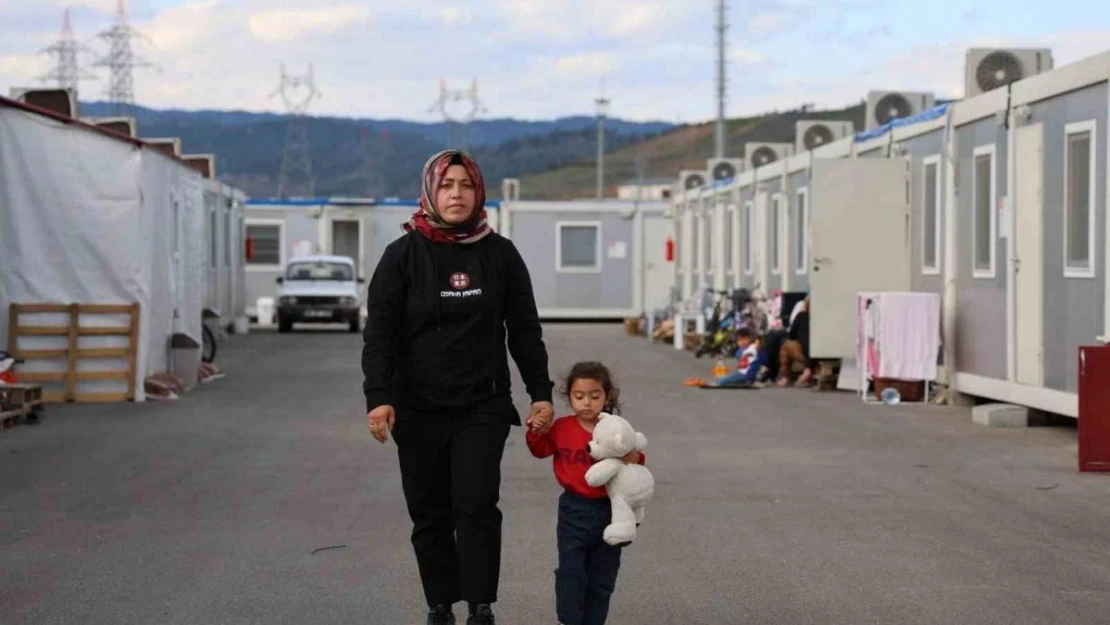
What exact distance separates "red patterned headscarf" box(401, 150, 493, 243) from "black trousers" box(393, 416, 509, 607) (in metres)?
0.67

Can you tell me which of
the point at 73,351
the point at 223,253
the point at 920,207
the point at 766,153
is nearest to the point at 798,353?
the point at 920,207

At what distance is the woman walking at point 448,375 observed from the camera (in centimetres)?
666

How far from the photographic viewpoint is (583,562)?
6.57 m

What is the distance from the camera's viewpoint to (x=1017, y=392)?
54.4 ft

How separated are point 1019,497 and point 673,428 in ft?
16.6

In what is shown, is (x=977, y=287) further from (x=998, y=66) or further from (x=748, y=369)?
(x=748, y=369)

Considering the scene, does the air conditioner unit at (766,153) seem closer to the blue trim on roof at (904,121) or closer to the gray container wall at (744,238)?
the gray container wall at (744,238)

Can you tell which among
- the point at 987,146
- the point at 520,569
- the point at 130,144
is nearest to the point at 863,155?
the point at 987,146

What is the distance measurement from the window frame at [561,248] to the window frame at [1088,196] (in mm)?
31122

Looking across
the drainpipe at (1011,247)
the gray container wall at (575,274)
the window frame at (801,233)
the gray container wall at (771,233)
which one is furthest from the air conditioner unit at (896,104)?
the gray container wall at (575,274)

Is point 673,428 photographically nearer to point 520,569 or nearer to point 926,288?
point 926,288

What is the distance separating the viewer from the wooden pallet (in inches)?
742

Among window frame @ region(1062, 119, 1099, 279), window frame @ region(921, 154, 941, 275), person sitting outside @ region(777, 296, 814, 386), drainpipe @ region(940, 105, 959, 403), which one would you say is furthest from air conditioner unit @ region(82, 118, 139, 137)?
window frame @ region(1062, 119, 1099, 279)

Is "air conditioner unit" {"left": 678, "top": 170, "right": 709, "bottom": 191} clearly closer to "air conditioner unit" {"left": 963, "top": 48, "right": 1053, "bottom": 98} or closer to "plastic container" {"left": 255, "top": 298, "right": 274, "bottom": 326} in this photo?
"plastic container" {"left": 255, "top": 298, "right": 274, "bottom": 326}
